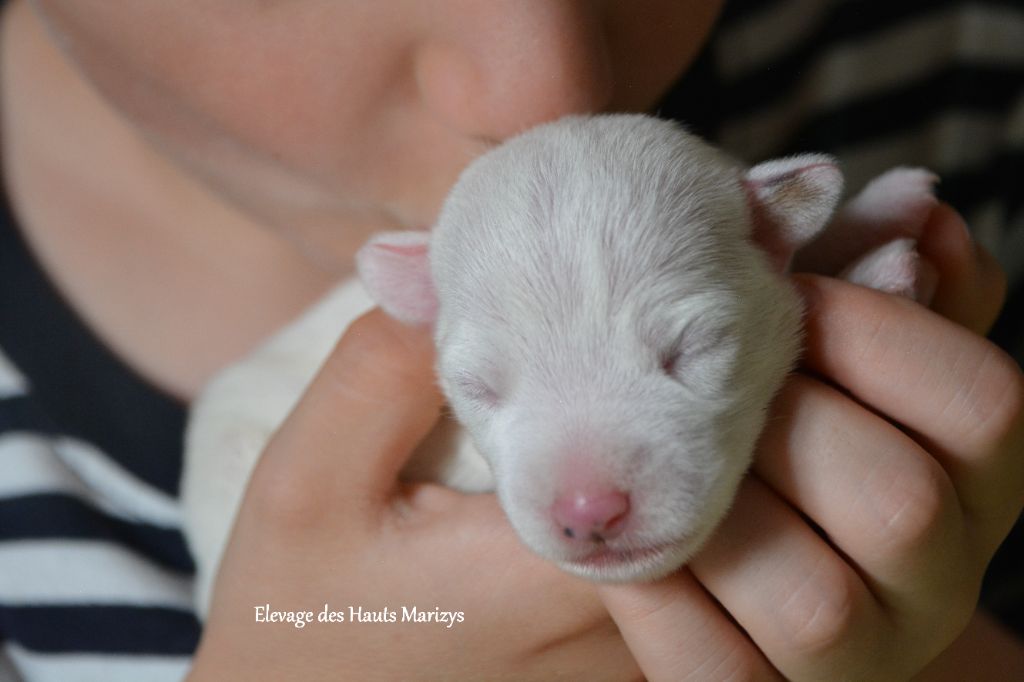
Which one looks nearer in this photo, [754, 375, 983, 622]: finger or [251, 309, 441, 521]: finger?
[754, 375, 983, 622]: finger

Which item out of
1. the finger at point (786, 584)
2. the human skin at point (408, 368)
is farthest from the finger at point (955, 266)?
the finger at point (786, 584)

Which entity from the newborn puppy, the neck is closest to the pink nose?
the newborn puppy

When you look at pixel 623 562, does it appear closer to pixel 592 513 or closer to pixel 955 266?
pixel 592 513

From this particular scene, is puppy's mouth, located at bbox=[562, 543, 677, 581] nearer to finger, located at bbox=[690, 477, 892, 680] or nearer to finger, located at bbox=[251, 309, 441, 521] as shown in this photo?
finger, located at bbox=[690, 477, 892, 680]

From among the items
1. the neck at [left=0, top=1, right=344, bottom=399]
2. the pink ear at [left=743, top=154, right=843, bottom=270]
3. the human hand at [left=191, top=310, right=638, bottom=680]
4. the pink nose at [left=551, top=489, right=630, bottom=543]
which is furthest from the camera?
the neck at [left=0, top=1, right=344, bottom=399]

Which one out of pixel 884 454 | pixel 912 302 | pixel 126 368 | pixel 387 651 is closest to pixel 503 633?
pixel 387 651

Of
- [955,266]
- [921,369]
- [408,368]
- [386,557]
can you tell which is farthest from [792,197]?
[386,557]

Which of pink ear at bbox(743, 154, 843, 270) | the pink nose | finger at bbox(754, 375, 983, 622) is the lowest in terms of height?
finger at bbox(754, 375, 983, 622)

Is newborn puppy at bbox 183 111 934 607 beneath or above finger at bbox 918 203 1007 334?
above
